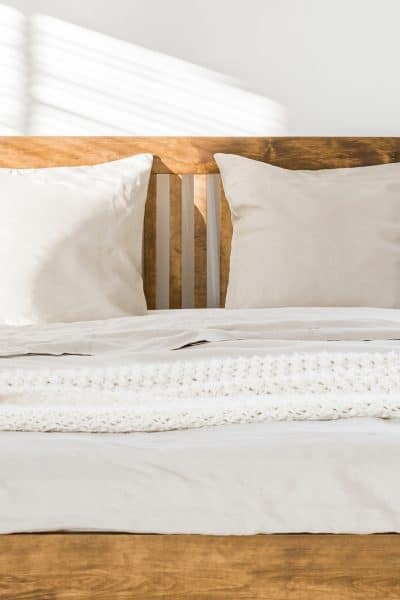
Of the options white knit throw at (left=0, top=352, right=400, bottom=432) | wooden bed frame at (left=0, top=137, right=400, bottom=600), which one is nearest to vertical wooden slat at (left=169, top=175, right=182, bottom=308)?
white knit throw at (left=0, top=352, right=400, bottom=432)

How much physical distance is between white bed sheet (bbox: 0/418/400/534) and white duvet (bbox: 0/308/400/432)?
9cm

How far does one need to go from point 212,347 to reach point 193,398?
0.29 m

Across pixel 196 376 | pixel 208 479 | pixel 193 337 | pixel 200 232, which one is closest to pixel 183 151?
pixel 200 232

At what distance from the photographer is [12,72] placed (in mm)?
2387

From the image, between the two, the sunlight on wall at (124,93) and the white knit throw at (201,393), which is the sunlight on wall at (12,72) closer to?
the sunlight on wall at (124,93)

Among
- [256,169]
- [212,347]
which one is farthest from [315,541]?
[256,169]

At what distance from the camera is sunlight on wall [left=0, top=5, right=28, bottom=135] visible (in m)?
2.38

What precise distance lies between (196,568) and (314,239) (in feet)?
4.31

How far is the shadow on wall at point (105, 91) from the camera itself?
2.38 metres

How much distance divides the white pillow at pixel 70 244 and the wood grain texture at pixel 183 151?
168 millimetres

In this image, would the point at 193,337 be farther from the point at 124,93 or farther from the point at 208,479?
the point at 124,93

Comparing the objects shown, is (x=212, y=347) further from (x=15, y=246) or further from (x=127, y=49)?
(x=127, y=49)

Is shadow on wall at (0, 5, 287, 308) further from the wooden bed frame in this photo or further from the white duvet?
the wooden bed frame

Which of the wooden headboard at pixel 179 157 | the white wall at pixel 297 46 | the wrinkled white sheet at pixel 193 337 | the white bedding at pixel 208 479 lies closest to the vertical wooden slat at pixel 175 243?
the wooden headboard at pixel 179 157
